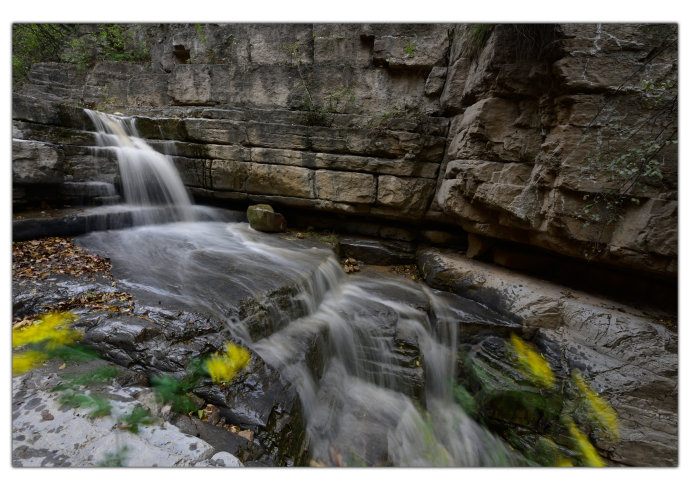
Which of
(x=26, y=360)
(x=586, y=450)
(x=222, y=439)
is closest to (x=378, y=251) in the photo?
(x=586, y=450)

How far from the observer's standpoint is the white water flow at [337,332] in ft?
9.17

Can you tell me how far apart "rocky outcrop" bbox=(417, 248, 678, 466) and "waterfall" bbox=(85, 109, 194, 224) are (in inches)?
265

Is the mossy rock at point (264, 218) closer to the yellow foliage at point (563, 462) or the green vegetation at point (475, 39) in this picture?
the green vegetation at point (475, 39)

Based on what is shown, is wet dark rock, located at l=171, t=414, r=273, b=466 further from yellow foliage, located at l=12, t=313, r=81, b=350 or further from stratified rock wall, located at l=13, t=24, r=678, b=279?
stratified rock wall, located at l=13, t=24, r=678, b=279

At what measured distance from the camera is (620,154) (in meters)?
2.95

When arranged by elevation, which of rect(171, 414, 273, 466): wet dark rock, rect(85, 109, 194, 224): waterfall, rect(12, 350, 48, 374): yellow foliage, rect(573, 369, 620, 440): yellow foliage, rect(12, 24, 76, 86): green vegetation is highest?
rect(12, 24, 76, 86): green vegetation

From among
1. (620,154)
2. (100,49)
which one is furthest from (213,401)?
(100,49)

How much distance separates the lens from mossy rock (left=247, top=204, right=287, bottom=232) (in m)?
6.06

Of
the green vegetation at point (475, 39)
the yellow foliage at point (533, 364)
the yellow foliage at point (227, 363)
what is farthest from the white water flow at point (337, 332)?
the green vegetation at point (475, 39)

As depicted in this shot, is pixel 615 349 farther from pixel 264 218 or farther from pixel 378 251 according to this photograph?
pixel 264 218

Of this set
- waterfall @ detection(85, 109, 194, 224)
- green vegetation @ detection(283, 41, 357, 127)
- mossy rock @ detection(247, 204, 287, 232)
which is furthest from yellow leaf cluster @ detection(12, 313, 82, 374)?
green vegetation @ detection(283, 41, 357, 127)

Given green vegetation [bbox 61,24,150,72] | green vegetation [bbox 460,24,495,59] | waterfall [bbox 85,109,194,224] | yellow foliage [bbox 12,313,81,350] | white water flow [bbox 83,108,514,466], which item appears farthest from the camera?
green vegetation [bbox 61,24,150,72]

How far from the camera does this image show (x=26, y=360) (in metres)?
2.04

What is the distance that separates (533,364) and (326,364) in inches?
110
